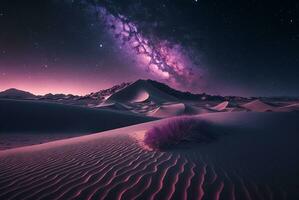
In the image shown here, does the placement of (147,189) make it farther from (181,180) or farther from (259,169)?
(259,169)

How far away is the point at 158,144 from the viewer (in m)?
6.00

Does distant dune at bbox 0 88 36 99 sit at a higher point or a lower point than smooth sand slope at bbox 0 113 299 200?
higher

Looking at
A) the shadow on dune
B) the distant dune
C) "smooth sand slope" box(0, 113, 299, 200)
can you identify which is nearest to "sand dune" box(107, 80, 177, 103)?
the distant dune

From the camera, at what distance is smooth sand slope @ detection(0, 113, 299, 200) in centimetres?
342

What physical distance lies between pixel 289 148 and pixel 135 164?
11.2ft

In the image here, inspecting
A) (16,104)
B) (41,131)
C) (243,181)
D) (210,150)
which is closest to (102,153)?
(210,150)

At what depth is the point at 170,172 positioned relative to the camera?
4188mm

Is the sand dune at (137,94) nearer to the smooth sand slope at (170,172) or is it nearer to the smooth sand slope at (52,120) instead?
the smooth sand slope at (52,120)

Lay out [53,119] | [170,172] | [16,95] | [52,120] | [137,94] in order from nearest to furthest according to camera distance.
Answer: [170,172] → [52,120] → [53,119] → [137,94] → [16,95]

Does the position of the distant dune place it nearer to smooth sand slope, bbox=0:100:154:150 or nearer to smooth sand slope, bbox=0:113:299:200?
smooth sand slope, bbox=0:100:154:150

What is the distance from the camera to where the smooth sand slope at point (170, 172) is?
342 centimetres

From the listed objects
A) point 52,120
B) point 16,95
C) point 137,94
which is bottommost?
point 52,120

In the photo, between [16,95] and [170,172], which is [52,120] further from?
[16,95]

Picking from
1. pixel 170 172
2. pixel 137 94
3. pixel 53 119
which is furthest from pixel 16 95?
pixel 170 172
